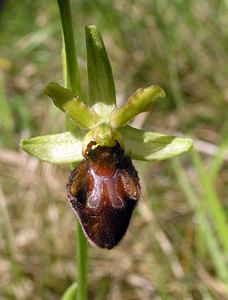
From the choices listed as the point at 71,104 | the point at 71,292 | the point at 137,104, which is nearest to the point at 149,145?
the point at 137,104

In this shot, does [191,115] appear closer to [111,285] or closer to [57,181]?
[57,181]

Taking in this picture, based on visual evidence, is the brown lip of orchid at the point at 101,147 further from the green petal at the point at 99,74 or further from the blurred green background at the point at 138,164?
the blurred green background at the point at 138,164

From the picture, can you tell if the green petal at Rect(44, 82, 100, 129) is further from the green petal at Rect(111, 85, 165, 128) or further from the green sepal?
the green sepal

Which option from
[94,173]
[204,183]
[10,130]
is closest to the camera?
[94,173]

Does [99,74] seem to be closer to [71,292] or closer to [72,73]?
[72,73]

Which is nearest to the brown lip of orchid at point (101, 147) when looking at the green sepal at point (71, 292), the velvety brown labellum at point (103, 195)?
the velvety brown labellum at point (103, 195)

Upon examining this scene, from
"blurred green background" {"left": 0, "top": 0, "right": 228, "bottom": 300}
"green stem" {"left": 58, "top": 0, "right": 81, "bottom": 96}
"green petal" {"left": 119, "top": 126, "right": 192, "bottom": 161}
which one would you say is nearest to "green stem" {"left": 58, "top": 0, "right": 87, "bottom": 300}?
"green stem" {"left": 58, "top": 0, "right": 81, "bottom": 96}

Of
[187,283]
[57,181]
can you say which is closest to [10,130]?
[57,181]
